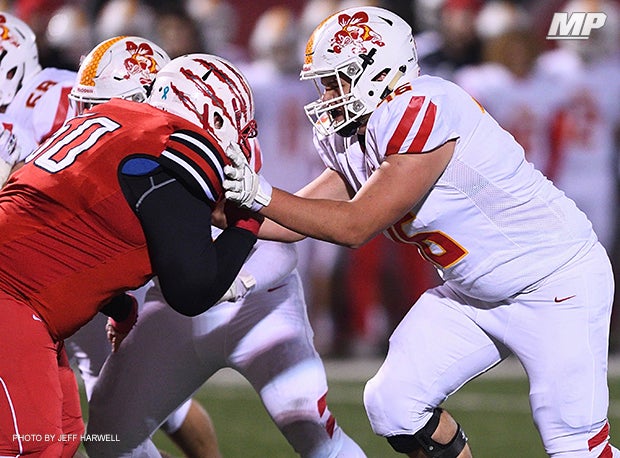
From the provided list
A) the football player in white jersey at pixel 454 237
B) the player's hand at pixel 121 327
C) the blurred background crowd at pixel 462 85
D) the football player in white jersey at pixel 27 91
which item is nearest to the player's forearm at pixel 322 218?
the football player in white jersey at pixel 454 237

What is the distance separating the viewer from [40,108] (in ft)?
12.9

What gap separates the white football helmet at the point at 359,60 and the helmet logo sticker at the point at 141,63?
53 centimetres

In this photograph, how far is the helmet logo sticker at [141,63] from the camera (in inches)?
141

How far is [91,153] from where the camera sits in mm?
2725

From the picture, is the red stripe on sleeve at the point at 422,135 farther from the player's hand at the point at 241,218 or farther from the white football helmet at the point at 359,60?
the player's hand at the point at 241,218

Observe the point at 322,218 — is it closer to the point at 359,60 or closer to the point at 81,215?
the point at 359,60

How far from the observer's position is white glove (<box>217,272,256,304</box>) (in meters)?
3.33

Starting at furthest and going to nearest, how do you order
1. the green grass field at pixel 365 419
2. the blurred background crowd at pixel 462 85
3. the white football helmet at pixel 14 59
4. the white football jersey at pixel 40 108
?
the blurred background crowd at pixel 462 85 → the green grass field at pixel 365 419 → the white football helmet at pixel 14 59 → the white football jersey at pixel 40 108

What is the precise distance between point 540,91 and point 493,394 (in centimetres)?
201

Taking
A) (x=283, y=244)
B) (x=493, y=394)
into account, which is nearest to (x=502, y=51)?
(x=493, y=394)

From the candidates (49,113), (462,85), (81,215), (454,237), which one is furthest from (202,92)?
(462,85)

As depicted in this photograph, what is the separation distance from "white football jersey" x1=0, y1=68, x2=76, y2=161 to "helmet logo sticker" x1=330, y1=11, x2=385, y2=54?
1.02 metres

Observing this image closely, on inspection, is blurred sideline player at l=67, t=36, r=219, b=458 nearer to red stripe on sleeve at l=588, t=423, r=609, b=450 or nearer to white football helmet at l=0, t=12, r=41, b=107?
white football helmet at l=0, t=12, r=41, b=107

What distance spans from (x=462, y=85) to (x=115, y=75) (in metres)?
3.89
